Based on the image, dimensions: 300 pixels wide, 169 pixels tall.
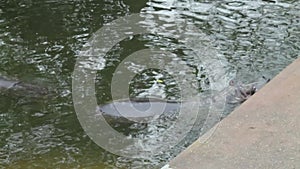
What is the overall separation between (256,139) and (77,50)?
3135 mm

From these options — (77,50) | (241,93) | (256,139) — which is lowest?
(77,50)

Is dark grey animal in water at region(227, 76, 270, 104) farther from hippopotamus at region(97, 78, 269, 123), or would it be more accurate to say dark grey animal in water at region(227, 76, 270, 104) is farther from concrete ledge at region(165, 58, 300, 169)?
concrete ledge at region(165, 58, 300, 169)

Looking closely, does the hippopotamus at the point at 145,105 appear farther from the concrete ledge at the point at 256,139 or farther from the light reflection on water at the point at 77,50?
the concrete ledge at the point at 256,139

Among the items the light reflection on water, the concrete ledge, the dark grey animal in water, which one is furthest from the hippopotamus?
the concrete ledge

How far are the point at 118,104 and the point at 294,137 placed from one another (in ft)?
6.00

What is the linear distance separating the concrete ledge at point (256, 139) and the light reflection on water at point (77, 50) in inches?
31.5

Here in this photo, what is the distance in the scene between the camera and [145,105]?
4.55 m

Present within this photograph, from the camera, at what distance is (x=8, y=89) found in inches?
196

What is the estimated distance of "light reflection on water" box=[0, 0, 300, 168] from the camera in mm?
4121

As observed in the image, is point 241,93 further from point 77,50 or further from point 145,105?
point 77,50

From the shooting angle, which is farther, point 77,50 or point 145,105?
point 77,50

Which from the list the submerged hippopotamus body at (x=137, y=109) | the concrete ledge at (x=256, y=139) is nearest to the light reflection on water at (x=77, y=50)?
the submerged hippopotamus body at (x=137, y=109)

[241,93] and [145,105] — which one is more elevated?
[241,93]

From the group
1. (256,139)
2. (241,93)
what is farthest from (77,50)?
(256,139)
